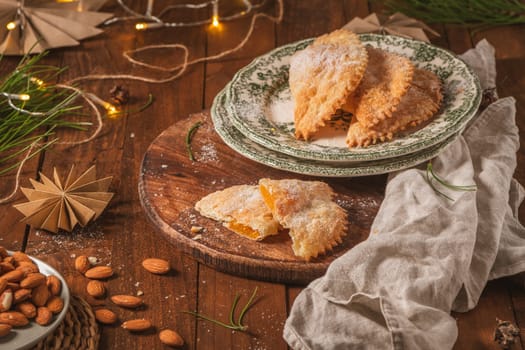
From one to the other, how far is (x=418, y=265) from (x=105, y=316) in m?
0.68

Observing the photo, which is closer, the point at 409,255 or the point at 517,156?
the point at 409,255

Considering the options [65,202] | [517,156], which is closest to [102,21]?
[65,202]

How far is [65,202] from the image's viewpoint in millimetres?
2020

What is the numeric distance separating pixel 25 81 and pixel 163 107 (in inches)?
18.3

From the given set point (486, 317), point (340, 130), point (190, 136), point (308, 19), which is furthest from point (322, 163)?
point (308, 19)

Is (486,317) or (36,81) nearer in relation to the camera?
(486,317)

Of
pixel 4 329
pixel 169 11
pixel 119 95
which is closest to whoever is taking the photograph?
pixel 4 329

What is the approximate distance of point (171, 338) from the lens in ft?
5.59

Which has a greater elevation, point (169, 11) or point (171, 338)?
point (169, 11)

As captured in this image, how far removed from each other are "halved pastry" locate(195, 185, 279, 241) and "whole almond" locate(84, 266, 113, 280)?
26cm

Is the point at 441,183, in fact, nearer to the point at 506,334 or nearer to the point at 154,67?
the point at 506,334

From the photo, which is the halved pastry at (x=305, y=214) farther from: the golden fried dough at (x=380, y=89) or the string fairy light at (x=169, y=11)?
the string fairy light at (x=169, y=11)

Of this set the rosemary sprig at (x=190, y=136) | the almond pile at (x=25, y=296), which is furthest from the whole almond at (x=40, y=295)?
the rosemary sprig at (x=190, y=136)

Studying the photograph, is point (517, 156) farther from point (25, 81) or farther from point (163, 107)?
point (25, 81)
